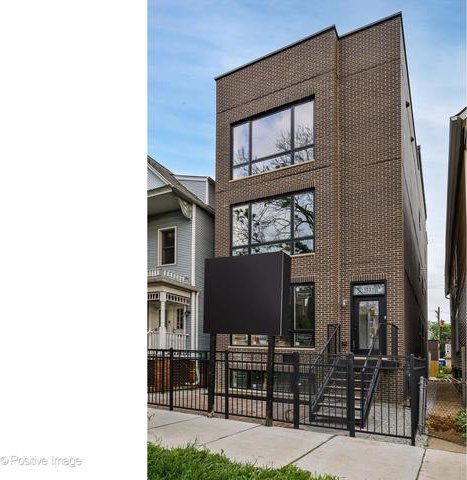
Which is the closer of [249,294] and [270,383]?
[270,383]

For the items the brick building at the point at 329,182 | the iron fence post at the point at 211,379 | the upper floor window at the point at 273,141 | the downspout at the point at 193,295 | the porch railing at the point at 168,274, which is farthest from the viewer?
the downspout at the point at 193,295

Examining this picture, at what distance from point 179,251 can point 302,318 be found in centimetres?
514

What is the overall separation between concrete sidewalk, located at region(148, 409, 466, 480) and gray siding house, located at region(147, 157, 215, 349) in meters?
7.88

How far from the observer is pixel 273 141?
43.2ft

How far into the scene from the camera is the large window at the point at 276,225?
484 inches

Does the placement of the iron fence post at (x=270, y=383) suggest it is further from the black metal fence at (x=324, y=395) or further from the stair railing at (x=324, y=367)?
the stair railing at (x=324, y=367)

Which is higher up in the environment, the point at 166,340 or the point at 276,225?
the point at 276,225

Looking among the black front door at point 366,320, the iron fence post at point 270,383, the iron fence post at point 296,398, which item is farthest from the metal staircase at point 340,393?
the black front door at point 366,320

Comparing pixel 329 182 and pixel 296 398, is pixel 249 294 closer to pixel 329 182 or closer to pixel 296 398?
pixel 296 398

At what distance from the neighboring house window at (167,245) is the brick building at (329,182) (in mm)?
2507

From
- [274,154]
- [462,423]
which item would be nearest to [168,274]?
[274,154]

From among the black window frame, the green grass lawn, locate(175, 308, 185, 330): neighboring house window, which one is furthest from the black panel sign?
locate(175, 308, 185, 330): neighboring house window
